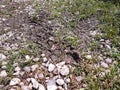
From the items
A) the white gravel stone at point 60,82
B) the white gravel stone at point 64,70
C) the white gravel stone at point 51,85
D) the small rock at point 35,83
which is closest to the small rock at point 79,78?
the white gravel stone at point 64,70

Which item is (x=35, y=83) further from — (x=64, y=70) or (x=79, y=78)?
(x=79, y=78)

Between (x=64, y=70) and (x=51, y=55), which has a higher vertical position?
(x=51, y=55)

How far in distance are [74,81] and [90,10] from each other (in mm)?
3755

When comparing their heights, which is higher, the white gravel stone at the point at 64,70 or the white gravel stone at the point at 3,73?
the white gravel stone at the point at 3,73

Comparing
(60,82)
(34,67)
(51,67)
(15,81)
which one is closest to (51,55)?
(51,67)

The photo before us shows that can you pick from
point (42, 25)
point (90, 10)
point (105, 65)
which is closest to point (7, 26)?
point (42, 25)

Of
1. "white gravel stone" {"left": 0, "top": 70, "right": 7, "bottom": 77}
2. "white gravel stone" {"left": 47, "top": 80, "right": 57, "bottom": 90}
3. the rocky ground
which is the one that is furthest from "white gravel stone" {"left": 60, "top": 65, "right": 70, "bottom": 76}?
"white gravel stone" {"left": 0, "top": 70, "right": 7, "bottom": 77}

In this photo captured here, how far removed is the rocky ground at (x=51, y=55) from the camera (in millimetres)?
6742

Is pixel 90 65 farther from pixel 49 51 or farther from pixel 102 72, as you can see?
pixel 49 51

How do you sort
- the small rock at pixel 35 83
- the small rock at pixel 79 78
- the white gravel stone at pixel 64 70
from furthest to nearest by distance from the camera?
the white gravel stone at pixel 64 70 < the small rock at pixel 79 78 < the small rock at pixel 35 83

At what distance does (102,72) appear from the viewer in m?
→ 7.01

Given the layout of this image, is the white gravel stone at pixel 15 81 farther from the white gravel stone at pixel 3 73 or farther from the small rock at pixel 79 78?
the small rock at pixel 79 78

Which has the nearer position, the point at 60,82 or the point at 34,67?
the point at 60,82

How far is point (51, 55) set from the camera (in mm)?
7535
